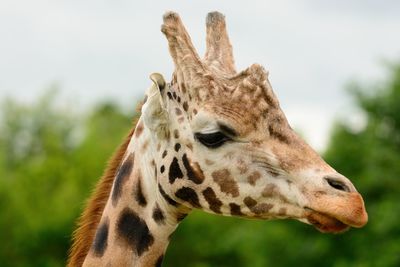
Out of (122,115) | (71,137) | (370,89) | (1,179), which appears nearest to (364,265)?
(370,89)

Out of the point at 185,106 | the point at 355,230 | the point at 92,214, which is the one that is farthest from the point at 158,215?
the point at 355,230

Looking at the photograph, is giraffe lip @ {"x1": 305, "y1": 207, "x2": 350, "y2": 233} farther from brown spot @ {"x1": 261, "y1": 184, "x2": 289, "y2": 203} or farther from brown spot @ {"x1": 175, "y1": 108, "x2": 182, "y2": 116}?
brown spot @ {"x1": 175, "y1": 108, "x2": 182, "y2": 116}

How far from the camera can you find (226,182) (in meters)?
9.38

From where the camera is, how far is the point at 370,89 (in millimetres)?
52312

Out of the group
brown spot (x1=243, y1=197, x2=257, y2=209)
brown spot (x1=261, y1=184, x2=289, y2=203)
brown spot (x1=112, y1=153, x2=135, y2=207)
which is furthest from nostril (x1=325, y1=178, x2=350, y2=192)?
brown spot (x1=112, y1=153, x2=135, y2=207)

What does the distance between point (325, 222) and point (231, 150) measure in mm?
1100

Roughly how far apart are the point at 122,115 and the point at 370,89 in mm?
54224

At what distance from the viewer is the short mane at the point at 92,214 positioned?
1008 centimetres

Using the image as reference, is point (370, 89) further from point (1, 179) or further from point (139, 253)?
point (139, 253)

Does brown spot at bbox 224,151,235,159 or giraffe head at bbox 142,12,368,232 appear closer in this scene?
giraffe head at bbox 142,12,368,232

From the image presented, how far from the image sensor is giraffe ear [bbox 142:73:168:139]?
971cm

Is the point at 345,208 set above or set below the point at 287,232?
above

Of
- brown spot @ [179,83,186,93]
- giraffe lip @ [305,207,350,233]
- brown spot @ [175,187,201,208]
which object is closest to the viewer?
giraffe lip @ [305,207,350,233]

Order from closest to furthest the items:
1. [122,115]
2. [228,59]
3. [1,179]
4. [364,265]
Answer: [228,59] < [364,265] < [1,179] < [122,115]
